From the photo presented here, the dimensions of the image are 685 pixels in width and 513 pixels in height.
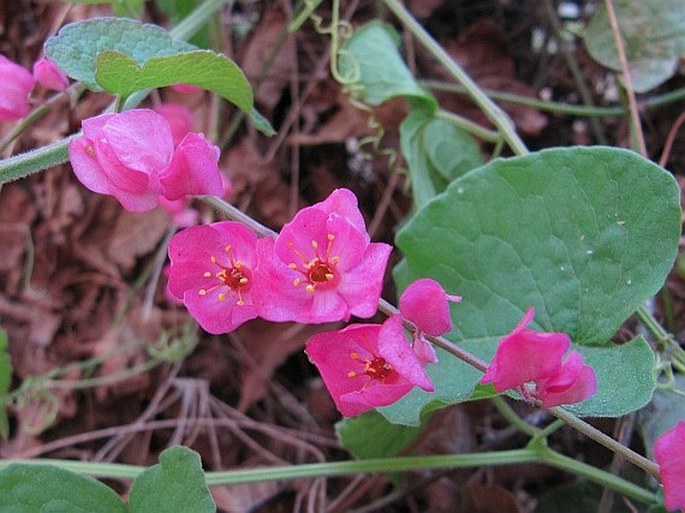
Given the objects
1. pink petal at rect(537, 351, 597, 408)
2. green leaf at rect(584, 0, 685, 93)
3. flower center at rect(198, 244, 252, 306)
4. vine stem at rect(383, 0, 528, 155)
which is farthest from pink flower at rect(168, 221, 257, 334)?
green leaf at rect(584, 0, 685, 93)

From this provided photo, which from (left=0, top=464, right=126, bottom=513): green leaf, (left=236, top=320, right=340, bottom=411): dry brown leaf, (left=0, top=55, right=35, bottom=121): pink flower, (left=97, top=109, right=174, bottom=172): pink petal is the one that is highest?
(left=97, top=109, right=174, bottom=172): pink petal

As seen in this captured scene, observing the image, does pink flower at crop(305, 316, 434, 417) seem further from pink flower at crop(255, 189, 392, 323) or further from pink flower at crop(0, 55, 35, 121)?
pink flower at crop(0, 55, 35, 121)

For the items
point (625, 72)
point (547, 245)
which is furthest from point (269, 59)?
point (547, 245)

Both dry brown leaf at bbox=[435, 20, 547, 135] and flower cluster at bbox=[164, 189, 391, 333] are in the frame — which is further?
dry brown leaf at bbox=[435, 20, 547, 135]

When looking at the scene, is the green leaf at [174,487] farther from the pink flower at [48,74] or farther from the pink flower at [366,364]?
the pink flower at [48,74]

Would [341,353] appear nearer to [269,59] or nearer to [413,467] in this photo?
[413,467]
